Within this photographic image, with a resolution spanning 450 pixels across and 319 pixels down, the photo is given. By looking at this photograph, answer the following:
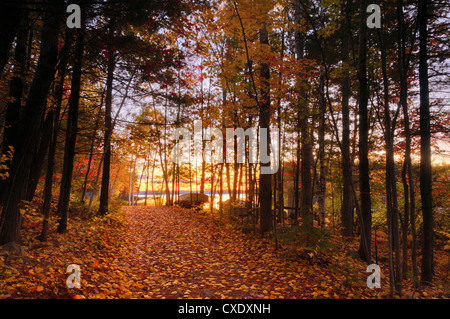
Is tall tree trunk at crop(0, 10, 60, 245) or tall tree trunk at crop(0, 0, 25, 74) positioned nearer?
tall tree trunk at crop(0, 0, 25, 74)

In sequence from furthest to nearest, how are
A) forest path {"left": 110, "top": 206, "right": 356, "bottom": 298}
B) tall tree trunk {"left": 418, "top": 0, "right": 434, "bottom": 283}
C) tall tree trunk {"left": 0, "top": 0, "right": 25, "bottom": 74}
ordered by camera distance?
tall tree trunk {"left": 418, "top": 0, "right": 434, "bottom": 283}
forest path {"left": 110, "top": 206, "right": 356, "bottom": 298}
tall tree trunk {"left": 0, "top": 0, "right": 25, "bottom": 74}

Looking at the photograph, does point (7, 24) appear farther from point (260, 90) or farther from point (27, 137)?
point (260, 90)

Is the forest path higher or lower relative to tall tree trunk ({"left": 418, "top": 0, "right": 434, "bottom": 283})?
lower

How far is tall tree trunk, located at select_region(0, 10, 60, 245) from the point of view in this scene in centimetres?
418

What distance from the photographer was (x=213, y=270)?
16.9ft

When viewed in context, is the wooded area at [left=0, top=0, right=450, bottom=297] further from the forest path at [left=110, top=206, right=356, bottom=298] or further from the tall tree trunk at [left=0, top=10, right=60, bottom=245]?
the forest path at [left=110, top=206, right=356, bottom=298]

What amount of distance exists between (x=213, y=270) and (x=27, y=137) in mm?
4922

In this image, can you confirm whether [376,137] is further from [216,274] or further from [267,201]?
[216,274]

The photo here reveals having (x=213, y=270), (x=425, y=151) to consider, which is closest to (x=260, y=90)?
(x=425, y=151)

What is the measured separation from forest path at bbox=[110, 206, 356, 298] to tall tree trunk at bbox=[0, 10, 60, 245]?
7.62ft

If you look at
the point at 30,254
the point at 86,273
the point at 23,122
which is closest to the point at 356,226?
the point at 86,273

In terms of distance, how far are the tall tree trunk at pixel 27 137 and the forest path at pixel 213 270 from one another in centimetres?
232

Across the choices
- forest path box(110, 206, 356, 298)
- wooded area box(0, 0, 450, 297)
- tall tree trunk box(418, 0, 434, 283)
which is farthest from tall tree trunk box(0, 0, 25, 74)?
tall tree trunk box(418, 0, 434, 283)

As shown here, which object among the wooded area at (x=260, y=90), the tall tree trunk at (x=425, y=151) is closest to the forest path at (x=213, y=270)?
the wooded area at (x=260, y=90)
